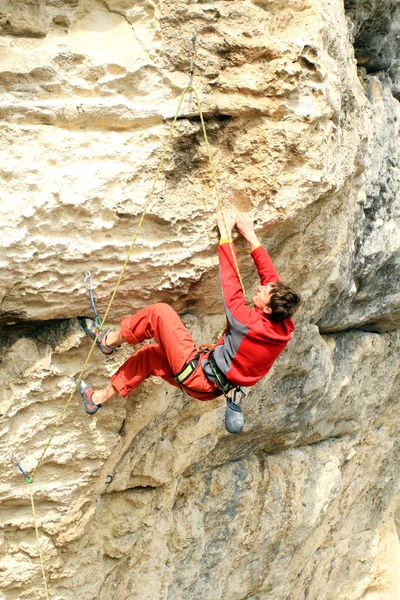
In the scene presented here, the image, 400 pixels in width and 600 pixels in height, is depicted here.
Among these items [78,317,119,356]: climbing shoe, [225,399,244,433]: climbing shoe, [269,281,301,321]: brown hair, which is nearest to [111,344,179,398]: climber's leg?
[78,317,119,356]: climbing shoe

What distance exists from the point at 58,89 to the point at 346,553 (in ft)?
23.5

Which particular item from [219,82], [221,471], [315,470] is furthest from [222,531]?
[219,82]

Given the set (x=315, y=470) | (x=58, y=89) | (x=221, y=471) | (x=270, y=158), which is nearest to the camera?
(x=58, y=89)

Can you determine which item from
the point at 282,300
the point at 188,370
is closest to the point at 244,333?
Result: the point at 282,300

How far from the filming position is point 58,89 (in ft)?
11.2

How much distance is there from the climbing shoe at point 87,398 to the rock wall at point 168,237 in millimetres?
82

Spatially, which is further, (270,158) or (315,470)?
(315,470)

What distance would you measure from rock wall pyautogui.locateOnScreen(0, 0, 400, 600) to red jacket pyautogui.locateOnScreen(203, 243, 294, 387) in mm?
307

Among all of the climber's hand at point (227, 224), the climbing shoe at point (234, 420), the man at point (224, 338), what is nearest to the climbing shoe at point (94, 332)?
the man at point (224, 338)

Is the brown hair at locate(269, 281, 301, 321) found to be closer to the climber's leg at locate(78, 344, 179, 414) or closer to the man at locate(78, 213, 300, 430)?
the man at locate(78, 213, 300, 430)

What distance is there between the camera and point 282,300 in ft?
11.6

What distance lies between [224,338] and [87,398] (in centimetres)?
96

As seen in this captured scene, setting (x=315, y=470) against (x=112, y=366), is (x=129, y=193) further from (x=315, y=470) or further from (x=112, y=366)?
(x=315, y=470)

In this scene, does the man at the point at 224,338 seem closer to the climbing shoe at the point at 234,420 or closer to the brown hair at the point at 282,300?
the brown hair at the point at 282,300
